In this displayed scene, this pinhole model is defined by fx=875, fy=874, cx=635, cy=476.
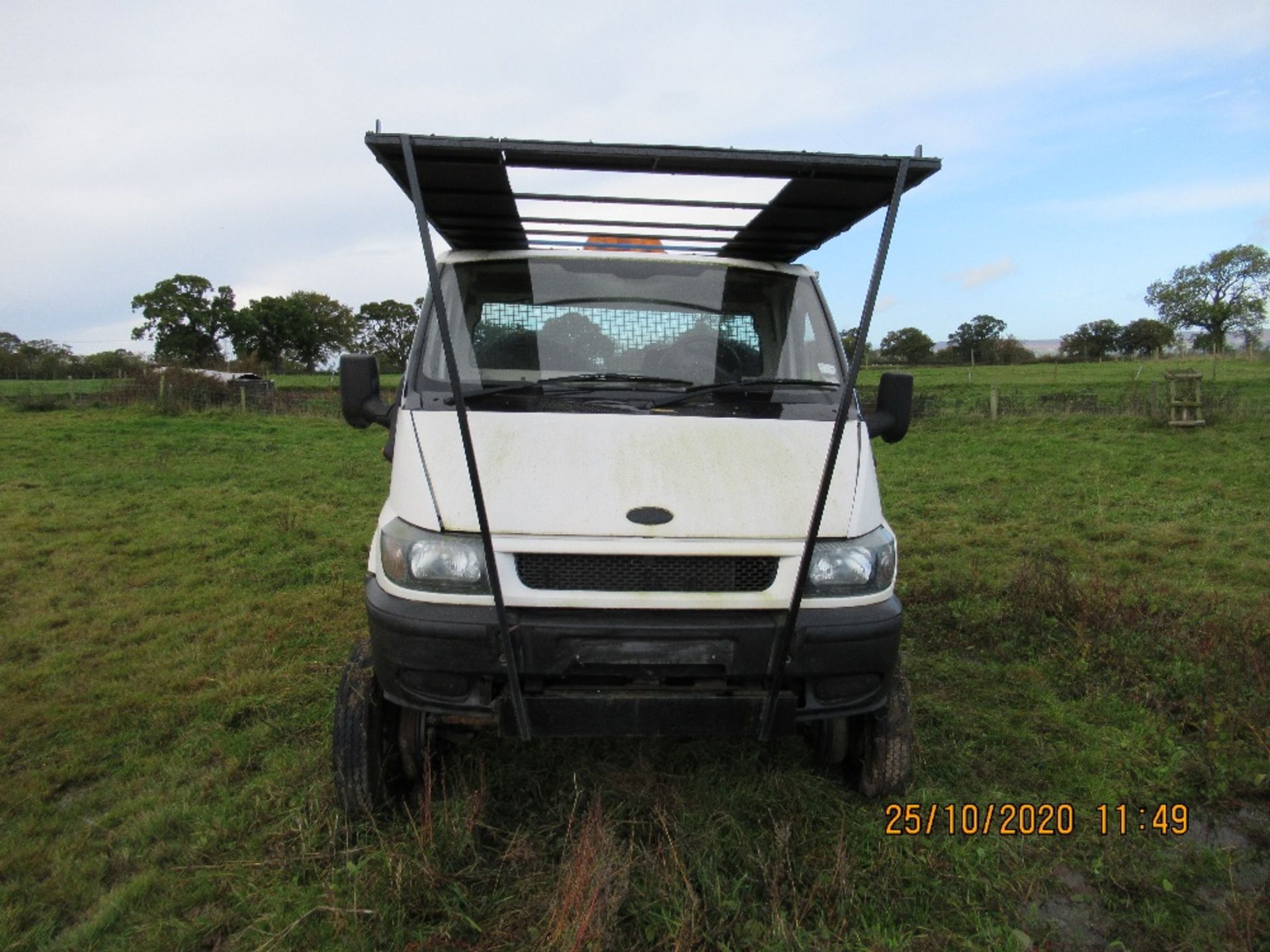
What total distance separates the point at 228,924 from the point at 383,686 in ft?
2.78

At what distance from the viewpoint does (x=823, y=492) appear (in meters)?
2.64

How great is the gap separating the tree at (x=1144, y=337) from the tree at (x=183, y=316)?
81125 mm

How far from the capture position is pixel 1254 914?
2650mm

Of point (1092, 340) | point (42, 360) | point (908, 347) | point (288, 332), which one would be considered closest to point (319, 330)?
point (288, 332)

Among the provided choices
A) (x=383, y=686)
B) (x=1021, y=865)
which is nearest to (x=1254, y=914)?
(x=1021, y=865)

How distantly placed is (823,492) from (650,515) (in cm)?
56

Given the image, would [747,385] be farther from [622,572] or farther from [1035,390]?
[1035,390]

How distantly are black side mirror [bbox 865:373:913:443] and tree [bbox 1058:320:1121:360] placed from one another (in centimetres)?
7091

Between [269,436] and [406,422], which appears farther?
[269,436]

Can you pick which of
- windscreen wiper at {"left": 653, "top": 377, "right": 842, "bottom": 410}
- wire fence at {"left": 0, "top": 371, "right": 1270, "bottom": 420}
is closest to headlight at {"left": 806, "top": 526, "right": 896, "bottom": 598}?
windscreen wiper at {"left": 653, "top": 377, "right": 842, "bottom": 410}

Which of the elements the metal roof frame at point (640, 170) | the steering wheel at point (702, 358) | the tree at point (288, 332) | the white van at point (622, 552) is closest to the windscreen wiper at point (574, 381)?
the white van at point (622, 552)

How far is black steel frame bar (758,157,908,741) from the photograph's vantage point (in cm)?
261

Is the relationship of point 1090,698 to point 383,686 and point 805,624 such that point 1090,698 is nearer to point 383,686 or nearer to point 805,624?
point 805,624

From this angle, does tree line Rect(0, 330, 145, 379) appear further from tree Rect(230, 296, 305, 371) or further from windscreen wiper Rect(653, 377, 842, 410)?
windscreen wiper Rect(653, 377, 842, 410)
